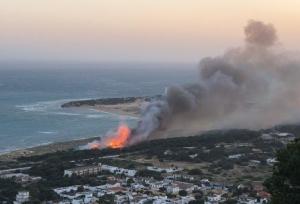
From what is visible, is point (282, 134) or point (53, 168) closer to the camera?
point (53, 168)

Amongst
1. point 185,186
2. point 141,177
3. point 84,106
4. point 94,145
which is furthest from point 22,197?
point 84,106

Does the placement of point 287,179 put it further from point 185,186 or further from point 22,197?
point 185,186

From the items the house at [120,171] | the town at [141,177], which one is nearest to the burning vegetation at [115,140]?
the town at [141,177]

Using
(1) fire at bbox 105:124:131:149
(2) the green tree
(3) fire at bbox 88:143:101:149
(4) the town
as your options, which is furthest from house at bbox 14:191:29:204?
(2) the green tree

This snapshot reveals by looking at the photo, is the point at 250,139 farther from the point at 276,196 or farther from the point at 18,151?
the point at 276,196

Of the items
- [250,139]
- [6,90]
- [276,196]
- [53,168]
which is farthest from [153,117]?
[6,90]

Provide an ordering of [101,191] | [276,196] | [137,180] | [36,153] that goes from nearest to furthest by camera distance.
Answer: [276,196] < [101,191] < [137,180] < [36,153]
